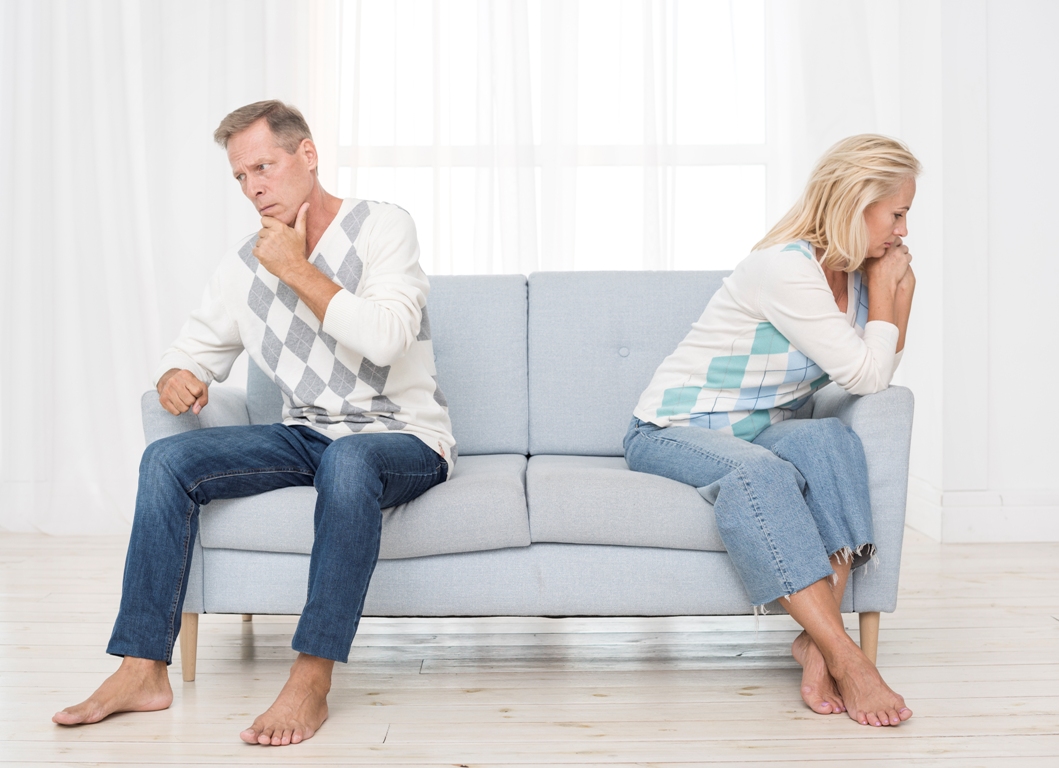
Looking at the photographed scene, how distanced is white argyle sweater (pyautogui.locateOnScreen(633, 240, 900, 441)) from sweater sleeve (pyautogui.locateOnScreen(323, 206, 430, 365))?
0.56 metres

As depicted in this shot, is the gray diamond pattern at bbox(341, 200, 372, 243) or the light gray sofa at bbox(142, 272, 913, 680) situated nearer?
the light gray sofa at bbox(142, 272, 913, 680)

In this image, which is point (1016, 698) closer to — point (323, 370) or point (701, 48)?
point (323, 370)

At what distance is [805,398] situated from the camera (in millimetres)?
2064

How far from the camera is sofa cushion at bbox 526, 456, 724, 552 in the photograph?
177 centimetres

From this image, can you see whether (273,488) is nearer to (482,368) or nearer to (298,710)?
(298,710)

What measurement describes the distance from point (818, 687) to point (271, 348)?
1.18 meters

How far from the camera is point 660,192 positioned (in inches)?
132

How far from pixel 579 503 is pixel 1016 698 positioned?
84 centimetres

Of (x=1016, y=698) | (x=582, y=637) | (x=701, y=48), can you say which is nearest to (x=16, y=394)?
(x=582, y=637)

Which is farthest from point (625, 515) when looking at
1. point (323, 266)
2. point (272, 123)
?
point (272, 123)

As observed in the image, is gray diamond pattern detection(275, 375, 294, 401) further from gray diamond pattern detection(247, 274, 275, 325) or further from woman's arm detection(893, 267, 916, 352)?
woman's arm detection(893, 267, 916, 352)

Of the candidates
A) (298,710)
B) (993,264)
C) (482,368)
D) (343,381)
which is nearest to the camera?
(298,710)

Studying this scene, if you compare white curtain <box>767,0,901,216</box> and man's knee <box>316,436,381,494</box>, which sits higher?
white curtain <box>767,0,901,216</box>

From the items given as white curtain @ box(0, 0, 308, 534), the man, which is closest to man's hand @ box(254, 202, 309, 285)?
the man
